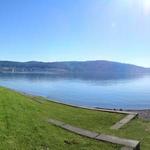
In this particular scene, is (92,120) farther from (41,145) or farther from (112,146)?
(41,145)

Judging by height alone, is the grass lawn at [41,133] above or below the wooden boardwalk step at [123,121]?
above

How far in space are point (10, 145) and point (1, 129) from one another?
1133mm

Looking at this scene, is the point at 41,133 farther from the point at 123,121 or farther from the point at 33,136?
the point at 123,121

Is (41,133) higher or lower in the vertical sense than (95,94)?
higher

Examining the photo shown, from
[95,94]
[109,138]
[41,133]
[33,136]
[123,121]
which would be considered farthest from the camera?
[95,94]

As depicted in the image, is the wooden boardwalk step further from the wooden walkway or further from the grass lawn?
the wooden walkway

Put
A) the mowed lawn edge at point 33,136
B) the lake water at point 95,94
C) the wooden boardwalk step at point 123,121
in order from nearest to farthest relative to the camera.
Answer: the mowed lawn edge at point 33,136
the wooden boardwalk step at point 123,121
the lake water at point 95,94

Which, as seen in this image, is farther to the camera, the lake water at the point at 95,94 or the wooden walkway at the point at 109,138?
the lake water at the point at 95,94

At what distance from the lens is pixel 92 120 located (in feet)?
44.5

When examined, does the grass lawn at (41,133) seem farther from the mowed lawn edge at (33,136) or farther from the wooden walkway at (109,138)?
the wooden walkway at (109,138)

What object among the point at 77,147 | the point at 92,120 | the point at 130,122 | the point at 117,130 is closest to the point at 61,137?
the point at 77,147

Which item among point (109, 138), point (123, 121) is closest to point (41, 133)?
point (109, 138)

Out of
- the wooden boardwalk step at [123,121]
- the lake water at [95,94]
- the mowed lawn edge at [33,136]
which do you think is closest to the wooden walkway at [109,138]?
the mowed lawn edge at [33,136]

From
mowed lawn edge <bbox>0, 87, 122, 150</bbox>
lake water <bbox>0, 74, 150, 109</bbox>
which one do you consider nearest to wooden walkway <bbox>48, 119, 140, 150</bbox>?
mowed lawn edge <bbox>0, 87, 122, 150</bbox>
